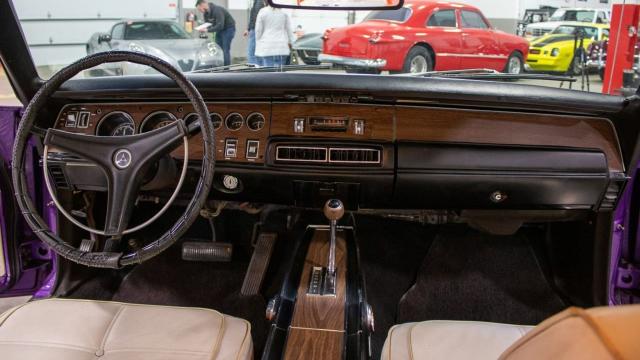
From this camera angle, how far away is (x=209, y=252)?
2566mm

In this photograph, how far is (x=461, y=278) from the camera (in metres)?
2.46

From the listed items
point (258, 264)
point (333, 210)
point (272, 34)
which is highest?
point (272, 34)

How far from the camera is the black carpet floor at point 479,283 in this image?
7.66 ft

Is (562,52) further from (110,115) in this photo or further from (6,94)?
(6,94)

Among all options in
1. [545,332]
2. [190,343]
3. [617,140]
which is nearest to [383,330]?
[190,343]

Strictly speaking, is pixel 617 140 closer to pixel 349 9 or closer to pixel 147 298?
pixel 349 9

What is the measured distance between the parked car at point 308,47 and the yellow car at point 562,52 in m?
1.21

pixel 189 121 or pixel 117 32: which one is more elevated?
pixel 117 32

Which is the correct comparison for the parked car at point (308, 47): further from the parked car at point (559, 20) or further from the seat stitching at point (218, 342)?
the parked car at point (559, 20)

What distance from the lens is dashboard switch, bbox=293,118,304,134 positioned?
1.92m

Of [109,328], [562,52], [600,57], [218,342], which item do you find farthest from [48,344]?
[600,57]

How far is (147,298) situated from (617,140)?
80.5 inches

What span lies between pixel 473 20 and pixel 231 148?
406 centimetres

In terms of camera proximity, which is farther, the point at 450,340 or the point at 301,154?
the point at 301,154
